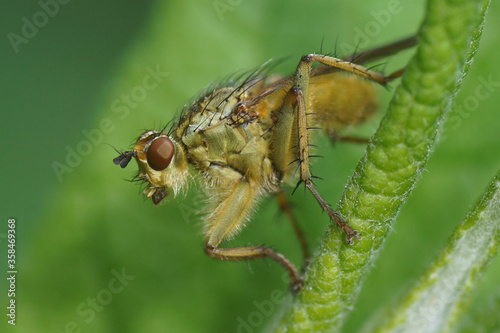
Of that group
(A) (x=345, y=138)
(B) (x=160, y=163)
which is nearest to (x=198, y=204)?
(B) (x=160, y=163)

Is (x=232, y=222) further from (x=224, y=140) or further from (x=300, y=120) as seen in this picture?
(x=300, y=120)

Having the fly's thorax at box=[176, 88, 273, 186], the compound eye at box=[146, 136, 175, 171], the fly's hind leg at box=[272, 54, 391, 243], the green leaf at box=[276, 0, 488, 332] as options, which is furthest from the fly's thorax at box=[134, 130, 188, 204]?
the green leaf at box=[276, 0, 488, 332]

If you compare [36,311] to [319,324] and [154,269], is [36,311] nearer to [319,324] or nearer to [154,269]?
[154,269]

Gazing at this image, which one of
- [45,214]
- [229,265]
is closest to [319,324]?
[229,265]

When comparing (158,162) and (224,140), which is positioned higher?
(158,162)

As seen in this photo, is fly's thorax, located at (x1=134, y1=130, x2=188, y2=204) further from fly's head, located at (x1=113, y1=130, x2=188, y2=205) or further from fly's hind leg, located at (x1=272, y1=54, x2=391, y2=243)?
fly's hind leg, located at (x1=272, y1=54, x2=391, y2=243)
